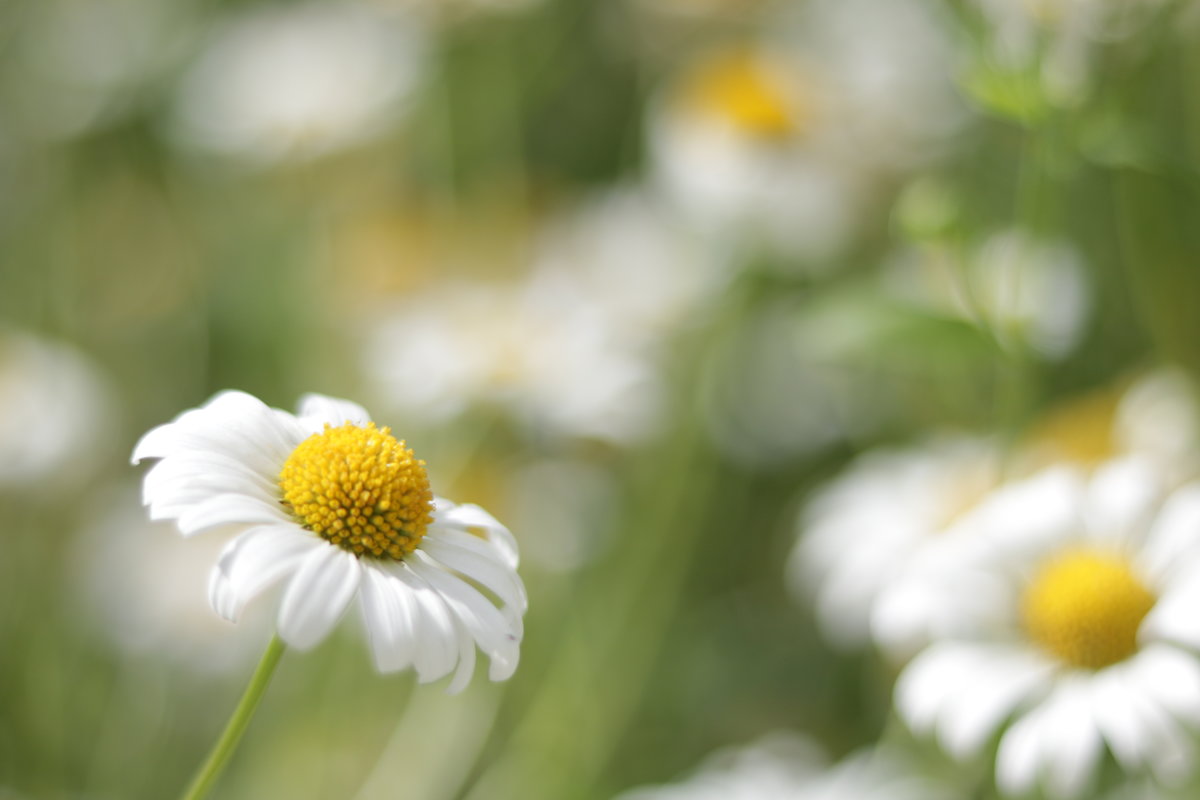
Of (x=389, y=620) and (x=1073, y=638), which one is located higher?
(x=1073, y=638)

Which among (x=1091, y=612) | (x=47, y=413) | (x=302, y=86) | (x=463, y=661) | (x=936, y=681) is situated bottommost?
(x=47, y=413)

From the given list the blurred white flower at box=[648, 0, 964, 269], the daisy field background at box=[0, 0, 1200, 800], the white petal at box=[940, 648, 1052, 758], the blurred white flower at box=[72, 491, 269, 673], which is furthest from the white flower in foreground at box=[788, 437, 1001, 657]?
the blurred white flower at box=[72, 491, 269, 673]

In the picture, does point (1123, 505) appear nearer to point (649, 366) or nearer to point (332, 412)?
point (332, 412)

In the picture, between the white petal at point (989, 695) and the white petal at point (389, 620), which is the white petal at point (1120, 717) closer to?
the white petal at point (989, 695)

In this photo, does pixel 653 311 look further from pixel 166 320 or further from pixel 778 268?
pixel 166 320

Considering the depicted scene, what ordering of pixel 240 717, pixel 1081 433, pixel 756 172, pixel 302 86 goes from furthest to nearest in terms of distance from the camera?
pixel 302 86, pixel 756 172, pixel 1081 433, pixel 240 717

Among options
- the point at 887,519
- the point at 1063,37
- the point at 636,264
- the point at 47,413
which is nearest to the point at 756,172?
the point at 636,264

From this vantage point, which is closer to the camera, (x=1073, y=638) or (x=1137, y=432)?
(x=1073, y=638)

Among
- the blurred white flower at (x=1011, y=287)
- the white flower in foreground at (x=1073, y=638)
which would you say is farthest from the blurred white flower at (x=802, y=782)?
the blurred white flower at (x=1011, y=287)

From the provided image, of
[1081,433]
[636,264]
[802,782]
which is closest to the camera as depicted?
[802,782]
